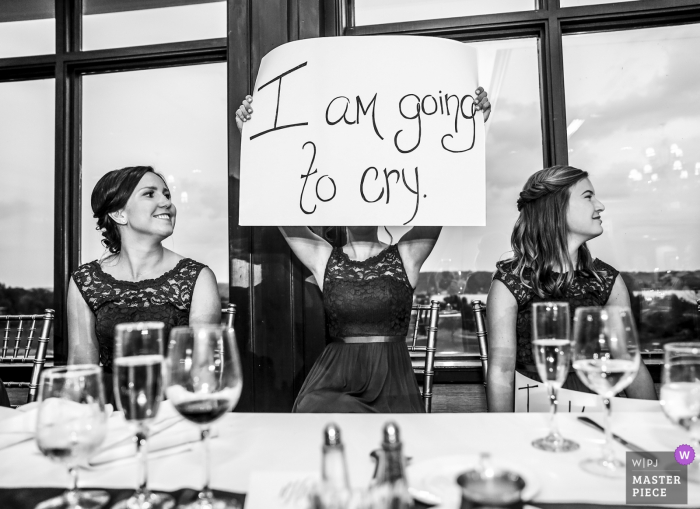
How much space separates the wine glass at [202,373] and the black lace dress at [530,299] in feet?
4.01

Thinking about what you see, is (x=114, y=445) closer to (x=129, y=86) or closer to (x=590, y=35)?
(x=129, y=86)

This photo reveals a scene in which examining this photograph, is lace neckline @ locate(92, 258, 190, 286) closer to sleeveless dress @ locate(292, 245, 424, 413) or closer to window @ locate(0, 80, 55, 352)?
sleeveless dress @ locate(292, 245, 424, 413)

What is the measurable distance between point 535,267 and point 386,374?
616mm

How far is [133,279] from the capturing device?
1936mm

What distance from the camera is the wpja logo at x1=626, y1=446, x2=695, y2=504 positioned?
0.65 meters

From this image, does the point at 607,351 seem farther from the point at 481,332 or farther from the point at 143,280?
the point at 143,280

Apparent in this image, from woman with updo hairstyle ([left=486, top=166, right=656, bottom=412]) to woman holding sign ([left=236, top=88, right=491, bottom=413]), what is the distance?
11.3 inches

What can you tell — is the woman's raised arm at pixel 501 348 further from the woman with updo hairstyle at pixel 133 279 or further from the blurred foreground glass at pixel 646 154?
the woman with updo hairstyle at pixel 133 279

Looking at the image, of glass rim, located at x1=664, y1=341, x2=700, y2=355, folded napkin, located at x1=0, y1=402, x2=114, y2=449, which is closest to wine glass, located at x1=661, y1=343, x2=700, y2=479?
glass rim, located at x1=664, y1=341, x2=700, y2=355

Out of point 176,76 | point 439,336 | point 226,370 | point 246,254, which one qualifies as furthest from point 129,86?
point 226,370

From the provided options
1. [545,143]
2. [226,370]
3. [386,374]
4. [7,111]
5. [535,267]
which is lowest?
[386,374]

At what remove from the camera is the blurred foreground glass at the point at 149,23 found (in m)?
2.44

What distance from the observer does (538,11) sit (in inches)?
86.0

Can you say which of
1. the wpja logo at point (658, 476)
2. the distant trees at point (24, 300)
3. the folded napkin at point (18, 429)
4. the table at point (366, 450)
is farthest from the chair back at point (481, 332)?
the distant trees at point (24, 300)
